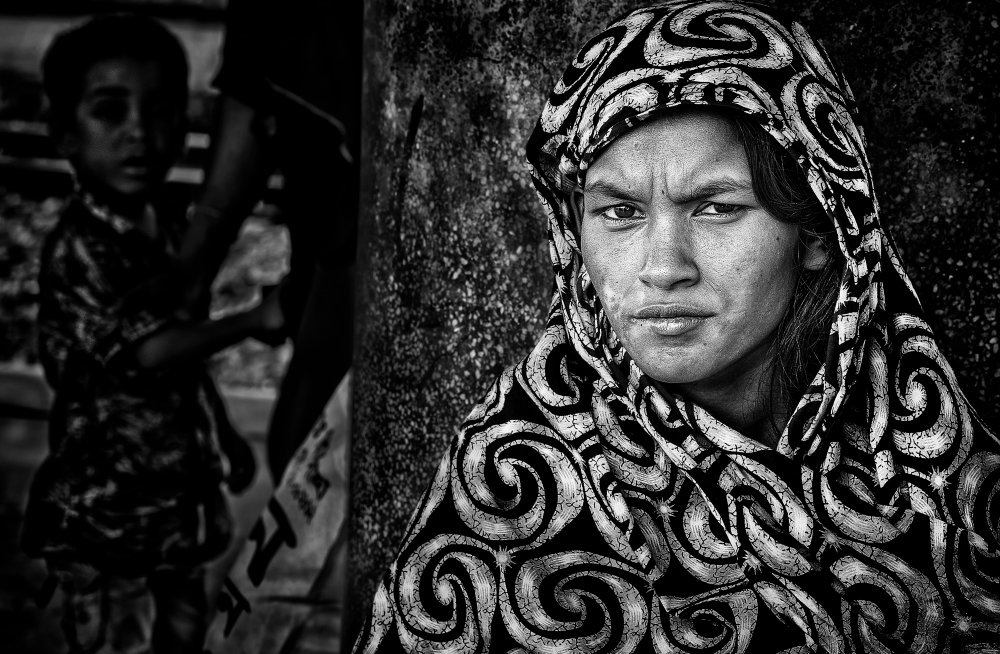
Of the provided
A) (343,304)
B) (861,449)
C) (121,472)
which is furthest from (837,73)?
(121,472)

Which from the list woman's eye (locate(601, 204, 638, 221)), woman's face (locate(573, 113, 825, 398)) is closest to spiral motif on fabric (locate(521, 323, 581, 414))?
woman's face (locate(573, 113, 825, 398))

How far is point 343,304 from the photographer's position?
3.69m

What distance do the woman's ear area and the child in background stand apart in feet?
9.10

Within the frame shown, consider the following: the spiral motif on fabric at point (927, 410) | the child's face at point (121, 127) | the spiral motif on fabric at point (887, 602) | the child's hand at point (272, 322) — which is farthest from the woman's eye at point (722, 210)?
the child's face at point (121, 127)

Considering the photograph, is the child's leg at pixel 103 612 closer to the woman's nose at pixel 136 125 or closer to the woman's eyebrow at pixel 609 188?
the woman's nose at pixel 136 125

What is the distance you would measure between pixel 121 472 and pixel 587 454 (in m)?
2.80

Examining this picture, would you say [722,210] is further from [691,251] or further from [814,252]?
[814,252]

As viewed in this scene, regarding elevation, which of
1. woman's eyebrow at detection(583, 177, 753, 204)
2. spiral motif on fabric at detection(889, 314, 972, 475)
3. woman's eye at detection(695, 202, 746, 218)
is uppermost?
woman's eyebrow at detection(583, 177, 753, 204)

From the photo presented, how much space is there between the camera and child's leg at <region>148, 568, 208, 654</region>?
12.7 feet

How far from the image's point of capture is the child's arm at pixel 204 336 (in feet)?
12.5

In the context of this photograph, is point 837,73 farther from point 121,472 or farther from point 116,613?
point 116,613

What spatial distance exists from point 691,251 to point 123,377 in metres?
2.96

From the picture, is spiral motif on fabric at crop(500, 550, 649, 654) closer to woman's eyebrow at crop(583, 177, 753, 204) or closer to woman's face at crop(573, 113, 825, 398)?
woman's face at crop(573, 113, 825, 398)

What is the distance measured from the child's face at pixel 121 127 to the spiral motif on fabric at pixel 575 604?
3016 mm
